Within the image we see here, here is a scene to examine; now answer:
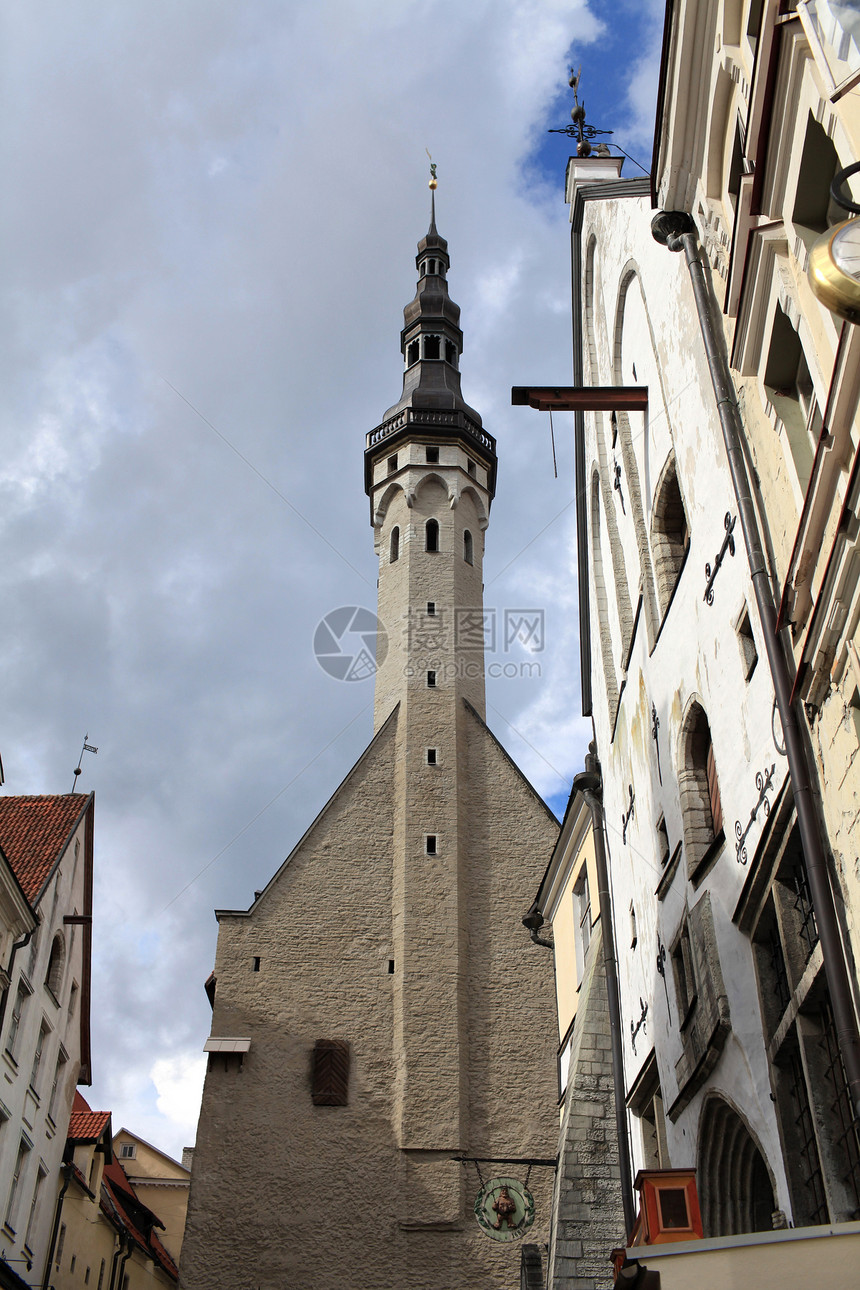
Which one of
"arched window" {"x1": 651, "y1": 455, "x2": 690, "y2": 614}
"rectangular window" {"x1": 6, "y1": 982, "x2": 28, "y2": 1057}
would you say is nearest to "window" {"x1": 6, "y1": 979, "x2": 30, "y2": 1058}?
"rectangular window" {"x1": 6, "y1": 982, "x2": 28, "y2": 1057}

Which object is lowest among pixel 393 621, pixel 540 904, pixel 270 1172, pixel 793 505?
pixel 793 505

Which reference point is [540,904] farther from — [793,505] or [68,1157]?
[793,505]

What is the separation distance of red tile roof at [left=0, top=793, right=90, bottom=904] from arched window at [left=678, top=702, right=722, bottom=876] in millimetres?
12483

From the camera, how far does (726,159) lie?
8289 mm

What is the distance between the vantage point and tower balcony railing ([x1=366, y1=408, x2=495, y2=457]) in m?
33.0

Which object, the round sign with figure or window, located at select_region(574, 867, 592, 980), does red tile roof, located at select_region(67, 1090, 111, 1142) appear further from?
window, located at select_region(574, 867, 592, 980)

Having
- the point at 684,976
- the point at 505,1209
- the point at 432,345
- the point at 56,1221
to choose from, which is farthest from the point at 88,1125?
the point at 432,345

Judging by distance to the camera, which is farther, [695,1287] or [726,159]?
[726,159]

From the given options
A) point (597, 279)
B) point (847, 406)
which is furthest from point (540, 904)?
point (847, 406)

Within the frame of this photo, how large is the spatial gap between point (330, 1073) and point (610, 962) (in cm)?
1102

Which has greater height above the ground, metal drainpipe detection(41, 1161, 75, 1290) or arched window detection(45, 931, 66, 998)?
arched window detection(45, 931, 66, 998)

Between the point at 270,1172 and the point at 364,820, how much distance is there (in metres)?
7.45

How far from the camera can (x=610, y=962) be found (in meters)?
13.5

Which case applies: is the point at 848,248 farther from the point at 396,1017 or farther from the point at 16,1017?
the point at 396,1017
